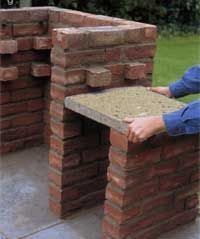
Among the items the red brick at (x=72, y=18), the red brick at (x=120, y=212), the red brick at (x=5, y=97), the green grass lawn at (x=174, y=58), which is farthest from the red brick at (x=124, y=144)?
the green grass lawn at (x=174, y=58)

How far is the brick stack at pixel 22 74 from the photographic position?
411 cm

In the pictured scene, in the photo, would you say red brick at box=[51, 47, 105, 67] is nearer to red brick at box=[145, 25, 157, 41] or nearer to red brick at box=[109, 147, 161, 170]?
red brick at box=[145, 25, 157, 41]

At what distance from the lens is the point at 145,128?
8.45 ft

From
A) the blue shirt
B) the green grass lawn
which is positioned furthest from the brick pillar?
the green grass lawn

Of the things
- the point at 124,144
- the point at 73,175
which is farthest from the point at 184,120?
the point at 73,175

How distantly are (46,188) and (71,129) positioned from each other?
76 centimetres

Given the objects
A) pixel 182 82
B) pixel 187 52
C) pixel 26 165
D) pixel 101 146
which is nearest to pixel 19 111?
pixel 26 165

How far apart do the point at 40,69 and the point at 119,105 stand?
1.45 metres

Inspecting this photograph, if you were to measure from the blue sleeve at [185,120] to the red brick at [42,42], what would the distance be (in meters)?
1.87

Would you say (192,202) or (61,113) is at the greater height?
(61,113)

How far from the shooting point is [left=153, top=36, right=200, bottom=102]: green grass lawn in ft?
23.3

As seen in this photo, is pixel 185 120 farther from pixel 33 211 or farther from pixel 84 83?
pixel 33 211

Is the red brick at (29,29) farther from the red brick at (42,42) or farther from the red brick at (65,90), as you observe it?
the red brick at (65,90)

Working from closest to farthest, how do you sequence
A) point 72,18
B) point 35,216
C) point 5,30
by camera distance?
point 35,216, point 72,18, point 5,30
